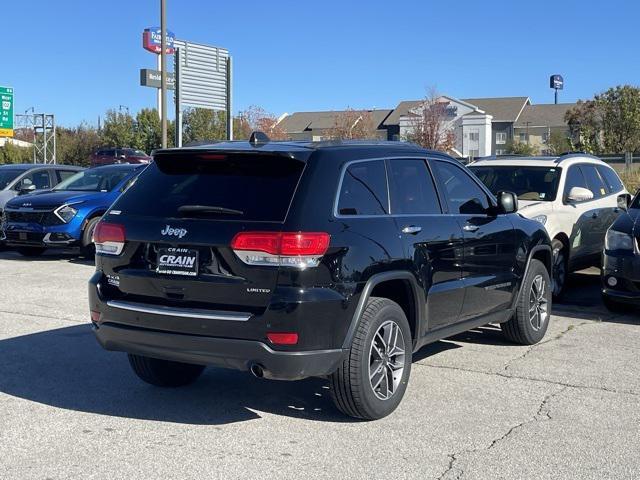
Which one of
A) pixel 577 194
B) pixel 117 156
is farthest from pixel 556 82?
pixel 577 194

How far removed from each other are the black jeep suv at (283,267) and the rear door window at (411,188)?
0.04 ft

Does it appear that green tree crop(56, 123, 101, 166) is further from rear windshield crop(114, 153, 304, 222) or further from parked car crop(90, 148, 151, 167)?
rear windshield crop(114, 153, 304, 222)

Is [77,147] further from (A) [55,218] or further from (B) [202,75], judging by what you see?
(A) [55,218]

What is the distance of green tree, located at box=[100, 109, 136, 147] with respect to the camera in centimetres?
6009

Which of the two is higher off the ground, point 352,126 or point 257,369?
point 352,126

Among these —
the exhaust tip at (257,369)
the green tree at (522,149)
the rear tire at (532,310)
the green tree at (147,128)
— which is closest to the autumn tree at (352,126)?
the green tree at (522,149)

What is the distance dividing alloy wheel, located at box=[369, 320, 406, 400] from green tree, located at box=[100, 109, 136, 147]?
57683mm

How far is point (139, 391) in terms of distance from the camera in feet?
18.9

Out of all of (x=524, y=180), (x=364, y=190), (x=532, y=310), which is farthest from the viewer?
(x=524, y=180)

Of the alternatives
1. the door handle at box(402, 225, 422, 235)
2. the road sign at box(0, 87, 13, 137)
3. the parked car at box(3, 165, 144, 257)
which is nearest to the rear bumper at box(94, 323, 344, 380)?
the door handle at box(402, 225, 422, 235)

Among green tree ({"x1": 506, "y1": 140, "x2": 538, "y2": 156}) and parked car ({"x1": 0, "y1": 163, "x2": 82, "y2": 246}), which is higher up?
green tree ({"x1": 506, "y1": 140, "x2": 538, "y2": 156})

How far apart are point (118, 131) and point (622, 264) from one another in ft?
184

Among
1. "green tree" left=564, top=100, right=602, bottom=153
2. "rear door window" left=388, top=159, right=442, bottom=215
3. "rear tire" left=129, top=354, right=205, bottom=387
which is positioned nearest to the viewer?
"rear door window" left=388, top=159, right=442, bottom=215

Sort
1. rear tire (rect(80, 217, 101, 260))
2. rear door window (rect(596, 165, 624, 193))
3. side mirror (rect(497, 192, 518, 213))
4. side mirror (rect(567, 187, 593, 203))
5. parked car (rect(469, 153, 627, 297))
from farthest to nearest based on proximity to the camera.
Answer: rear tire (rect(80, 217, 101, 260)) → rear door window (rect(596, 165, 624, 193)) → side mirror (rect(567, 187, 593, 203)) → parked car (rect(469, 153, 627, 297)) → side mirror (rect(497, 192, 518, 213))
